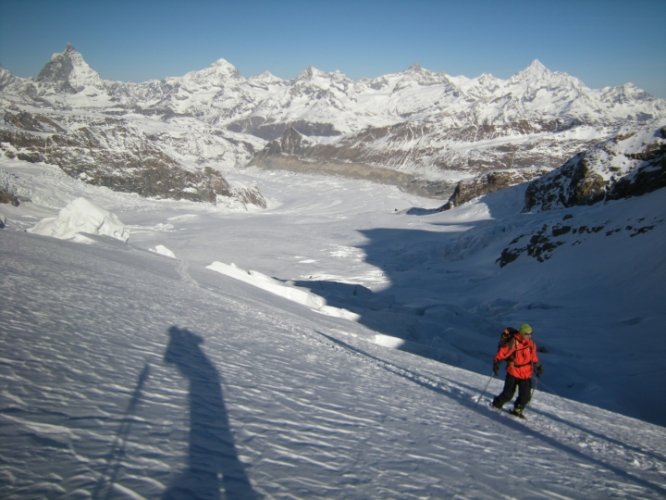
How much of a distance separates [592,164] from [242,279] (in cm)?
4058

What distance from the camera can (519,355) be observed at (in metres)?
7.81

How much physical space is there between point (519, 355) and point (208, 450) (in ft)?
18.9

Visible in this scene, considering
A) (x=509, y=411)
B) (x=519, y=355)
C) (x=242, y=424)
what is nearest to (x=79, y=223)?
(x=242, y=424)

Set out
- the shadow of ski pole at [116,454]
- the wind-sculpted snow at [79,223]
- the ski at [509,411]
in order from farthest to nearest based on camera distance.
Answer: the wind-sculpted snow at [79,223] → the ski at [509,411] → the shadow of ski pole at [116,454]

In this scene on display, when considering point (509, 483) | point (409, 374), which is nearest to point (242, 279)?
point (409, 374)

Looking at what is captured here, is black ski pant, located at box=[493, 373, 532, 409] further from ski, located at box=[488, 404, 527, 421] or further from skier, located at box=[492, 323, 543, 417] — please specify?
ski, located at box=[488, 404, 527, 421]

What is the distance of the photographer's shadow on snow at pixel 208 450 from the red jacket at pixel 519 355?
16.3 feet

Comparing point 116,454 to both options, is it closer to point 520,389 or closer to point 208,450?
point 208,450

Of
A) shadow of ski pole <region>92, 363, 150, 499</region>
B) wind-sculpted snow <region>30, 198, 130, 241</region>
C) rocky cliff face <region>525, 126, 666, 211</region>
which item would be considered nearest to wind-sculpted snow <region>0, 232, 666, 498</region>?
shadow of ski pole <region>92, 363, 150, 499</region>

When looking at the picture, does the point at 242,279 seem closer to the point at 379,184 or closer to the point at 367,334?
the point at 367,334

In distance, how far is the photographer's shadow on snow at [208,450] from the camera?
3717mm

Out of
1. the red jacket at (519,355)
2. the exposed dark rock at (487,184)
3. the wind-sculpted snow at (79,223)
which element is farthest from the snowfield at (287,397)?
the exposed dark rock at (487,184)

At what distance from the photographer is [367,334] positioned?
56.7 ft

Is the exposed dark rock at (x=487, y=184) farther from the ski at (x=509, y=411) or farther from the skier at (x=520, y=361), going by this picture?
the skier at (x=520, y=361)
